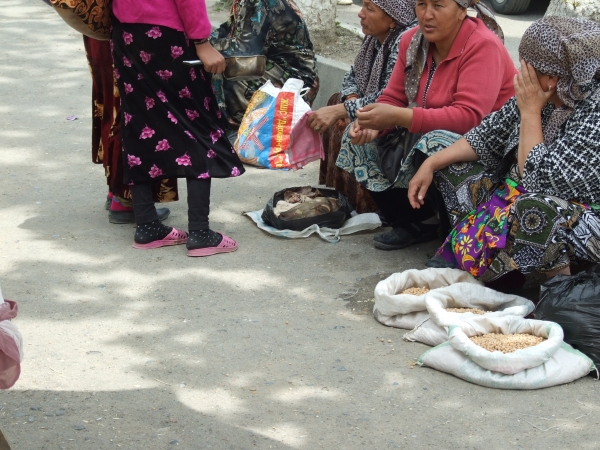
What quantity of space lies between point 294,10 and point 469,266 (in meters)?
2.59

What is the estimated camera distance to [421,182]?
154 inches

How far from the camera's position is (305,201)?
15.9ft

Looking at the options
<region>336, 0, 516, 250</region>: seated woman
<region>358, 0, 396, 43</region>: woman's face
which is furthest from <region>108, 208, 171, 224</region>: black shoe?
<region>358, 0, 396, 43</region>: woman's face

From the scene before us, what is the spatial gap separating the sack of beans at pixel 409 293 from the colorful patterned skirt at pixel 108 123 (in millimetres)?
1359

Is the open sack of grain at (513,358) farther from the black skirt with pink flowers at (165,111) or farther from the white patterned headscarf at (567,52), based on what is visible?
the black skirt with pink flowers at (165,111)

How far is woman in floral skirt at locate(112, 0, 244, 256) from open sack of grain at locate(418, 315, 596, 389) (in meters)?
1.52

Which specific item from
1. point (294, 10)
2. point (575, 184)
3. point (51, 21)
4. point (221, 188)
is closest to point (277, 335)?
point (575, 184)

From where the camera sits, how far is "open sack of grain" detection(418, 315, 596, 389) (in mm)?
3119

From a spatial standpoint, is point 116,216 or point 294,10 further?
point 294,10

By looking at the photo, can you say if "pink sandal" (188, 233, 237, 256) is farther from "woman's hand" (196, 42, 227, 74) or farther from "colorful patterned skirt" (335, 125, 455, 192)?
"woman's hand" (196, 42, 227, 74)

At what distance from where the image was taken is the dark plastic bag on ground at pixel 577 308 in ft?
10.6

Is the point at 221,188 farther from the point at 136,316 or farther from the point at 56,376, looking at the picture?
the point at 56,376

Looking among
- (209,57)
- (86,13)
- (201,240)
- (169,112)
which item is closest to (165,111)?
(169,112)

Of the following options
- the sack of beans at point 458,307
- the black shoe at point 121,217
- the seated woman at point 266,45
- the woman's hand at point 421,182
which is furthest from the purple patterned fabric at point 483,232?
the seated woman at point 266,45
